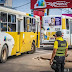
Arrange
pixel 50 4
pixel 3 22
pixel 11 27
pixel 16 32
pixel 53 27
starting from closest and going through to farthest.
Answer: pixel 3 22, pixel 11 27, pixel 16 32, pixel 53 27, pixel 50 4

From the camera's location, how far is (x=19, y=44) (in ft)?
59.9

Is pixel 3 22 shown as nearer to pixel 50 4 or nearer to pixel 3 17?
pixel 3 17

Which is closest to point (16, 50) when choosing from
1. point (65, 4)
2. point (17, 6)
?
point (65, 4)

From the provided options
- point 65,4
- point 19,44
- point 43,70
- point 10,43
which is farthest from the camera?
point 65,4

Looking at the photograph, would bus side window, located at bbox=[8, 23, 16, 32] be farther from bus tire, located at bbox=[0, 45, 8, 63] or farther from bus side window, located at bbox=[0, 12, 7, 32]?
bus tire, located at bbox=[0, 45, 8, 63]

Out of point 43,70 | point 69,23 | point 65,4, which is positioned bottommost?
point 43,70

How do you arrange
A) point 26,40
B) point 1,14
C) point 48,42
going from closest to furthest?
point 1,14
point 26,40
point 48,42

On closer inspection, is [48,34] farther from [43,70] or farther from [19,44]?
[43,70]

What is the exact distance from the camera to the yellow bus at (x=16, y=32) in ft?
52.2

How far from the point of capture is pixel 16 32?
17.7 m

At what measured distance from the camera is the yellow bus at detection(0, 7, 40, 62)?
52.2ft

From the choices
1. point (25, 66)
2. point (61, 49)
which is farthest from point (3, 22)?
point (61, 49)

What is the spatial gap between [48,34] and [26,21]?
18.6 ft

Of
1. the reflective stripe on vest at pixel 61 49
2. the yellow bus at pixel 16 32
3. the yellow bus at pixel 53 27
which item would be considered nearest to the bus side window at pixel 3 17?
the yellow bus at pixel 16 32
